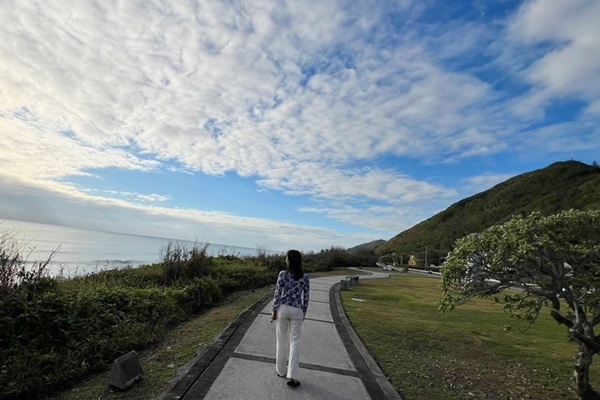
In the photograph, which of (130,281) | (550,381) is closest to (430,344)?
(550,381)

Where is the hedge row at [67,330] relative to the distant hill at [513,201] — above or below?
below

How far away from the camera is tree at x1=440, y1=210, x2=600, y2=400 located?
4684mm

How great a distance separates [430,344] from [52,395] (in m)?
6.51

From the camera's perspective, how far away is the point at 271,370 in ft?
16.4

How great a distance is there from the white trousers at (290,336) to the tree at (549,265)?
248 cm

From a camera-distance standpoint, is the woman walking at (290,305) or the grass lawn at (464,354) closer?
the woman walking at (290,305)

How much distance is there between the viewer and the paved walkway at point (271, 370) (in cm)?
424

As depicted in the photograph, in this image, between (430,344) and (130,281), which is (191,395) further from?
(130,281)

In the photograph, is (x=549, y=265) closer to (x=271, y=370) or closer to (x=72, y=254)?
(x=271, y=370)

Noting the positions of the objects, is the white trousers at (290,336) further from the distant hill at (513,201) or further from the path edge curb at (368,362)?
the distant hill at (513,201)

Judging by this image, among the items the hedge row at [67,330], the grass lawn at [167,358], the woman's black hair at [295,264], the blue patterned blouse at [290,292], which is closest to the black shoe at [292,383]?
the blue patterned blouse at [290,292]

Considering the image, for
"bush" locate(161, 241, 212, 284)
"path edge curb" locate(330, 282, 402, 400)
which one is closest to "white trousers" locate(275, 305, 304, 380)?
"path edge curb" locate(330, 282, 402, 400)

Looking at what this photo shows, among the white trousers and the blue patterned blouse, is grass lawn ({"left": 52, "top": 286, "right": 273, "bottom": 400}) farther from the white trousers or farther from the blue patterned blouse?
the blue patterned blouse

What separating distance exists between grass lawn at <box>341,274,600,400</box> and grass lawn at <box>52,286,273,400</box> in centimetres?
291
